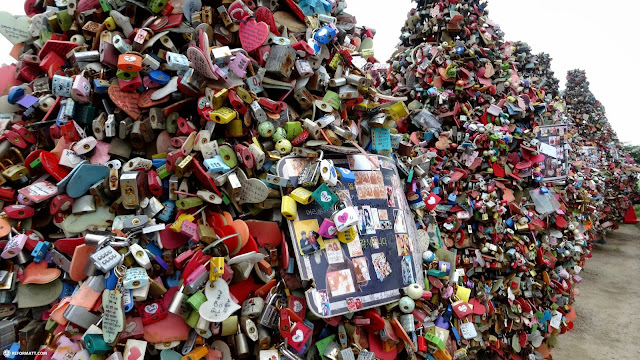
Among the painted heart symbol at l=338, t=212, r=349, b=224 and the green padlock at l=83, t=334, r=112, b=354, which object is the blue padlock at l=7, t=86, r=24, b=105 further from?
the painted heart symbol at l=338, t=212, r=349, b=224

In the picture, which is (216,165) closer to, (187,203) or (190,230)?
(187,203)

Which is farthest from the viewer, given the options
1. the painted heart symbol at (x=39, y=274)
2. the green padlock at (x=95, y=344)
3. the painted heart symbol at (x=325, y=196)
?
the painted heart symbol at (x=325, y=196)

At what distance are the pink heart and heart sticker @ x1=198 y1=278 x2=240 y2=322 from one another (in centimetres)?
34

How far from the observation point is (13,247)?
1.98 meters

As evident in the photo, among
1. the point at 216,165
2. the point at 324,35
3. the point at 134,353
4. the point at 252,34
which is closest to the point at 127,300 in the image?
the point at 134,353

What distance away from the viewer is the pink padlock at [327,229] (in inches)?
92.3

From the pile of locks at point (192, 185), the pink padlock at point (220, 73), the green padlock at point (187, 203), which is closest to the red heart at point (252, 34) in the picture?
the pile of locks at point (192, 185)

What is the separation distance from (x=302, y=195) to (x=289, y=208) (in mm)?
123

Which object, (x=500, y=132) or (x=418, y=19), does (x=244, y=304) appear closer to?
(x=500, y=132)

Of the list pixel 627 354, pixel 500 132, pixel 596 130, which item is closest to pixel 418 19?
pixel 500 132

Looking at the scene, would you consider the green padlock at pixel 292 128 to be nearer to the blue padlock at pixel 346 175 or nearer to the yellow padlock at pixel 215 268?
the blue padlock at pixel 346 175

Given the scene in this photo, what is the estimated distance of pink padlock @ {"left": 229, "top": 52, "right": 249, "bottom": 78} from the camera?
237 centimetres

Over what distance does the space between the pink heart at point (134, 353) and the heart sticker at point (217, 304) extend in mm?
337

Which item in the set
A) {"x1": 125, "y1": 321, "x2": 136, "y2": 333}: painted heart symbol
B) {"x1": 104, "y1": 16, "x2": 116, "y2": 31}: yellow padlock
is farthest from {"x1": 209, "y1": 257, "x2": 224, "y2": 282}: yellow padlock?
{"x1": 104, "y1": 16, "x2": 116, "y2": 31}: yellow padlock
